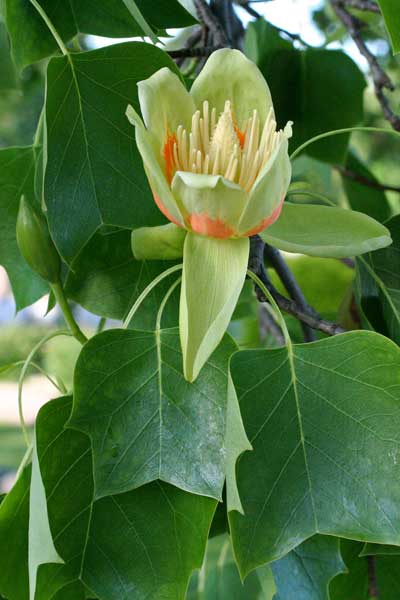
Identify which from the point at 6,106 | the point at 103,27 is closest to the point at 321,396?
the point at 103,27

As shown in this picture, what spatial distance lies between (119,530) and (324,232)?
0.18 meters

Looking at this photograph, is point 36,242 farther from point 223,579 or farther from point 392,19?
point 223,579

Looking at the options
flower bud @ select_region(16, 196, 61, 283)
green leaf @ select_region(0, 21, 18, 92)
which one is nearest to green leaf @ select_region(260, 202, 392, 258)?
flower bud @ select_region(16, 196, 61, 283)

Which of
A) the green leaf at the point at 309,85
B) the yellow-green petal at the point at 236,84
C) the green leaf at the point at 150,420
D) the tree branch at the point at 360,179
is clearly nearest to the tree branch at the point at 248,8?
the green leaf at the point at 309,85

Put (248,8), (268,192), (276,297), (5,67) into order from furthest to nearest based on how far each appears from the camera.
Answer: (248,8) < (5,67) < (276,297) < (268,192)

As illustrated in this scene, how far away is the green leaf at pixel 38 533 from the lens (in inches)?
13.1

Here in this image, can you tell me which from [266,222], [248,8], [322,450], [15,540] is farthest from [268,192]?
[248,8]

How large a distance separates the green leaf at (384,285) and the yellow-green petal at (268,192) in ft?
0.43

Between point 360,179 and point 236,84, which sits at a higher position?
point 236,84

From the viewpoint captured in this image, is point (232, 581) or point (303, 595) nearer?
point (303, 595)

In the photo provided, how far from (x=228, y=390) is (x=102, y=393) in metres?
0.06

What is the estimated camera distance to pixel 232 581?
60 centimetres

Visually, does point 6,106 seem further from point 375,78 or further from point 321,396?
point 321,396

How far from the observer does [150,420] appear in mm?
358
